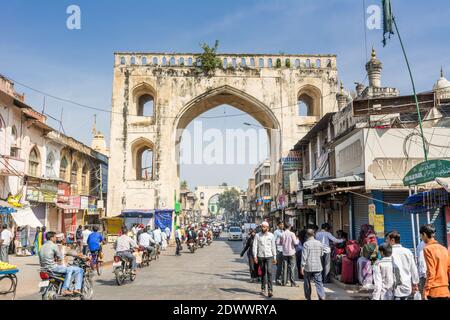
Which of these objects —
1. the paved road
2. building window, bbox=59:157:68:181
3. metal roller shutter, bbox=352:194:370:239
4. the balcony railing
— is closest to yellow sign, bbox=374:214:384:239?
metal roller shutter, bbox=352:194:370:239

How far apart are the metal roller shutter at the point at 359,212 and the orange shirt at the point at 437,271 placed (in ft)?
22.5

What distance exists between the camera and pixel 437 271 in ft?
15.7

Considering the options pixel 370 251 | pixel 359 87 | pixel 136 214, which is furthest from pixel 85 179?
pixel 370 251

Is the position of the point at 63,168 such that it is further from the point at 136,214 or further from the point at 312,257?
the point at 312,257

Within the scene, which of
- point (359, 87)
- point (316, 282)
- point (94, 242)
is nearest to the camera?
point (316, 282)

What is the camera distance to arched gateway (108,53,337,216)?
1109 inches

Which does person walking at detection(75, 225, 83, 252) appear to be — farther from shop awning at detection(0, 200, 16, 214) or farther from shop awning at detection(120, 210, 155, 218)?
shop awning at detection(120, 210, 155, 218)

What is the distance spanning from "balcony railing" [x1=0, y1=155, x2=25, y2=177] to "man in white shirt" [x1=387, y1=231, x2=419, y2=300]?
14.5 m

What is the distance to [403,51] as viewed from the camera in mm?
10227

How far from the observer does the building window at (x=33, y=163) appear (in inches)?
774

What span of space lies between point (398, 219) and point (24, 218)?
1321cm

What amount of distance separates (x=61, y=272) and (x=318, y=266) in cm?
426

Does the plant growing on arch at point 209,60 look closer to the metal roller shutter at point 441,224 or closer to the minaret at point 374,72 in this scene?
the minaret at point 374,72
